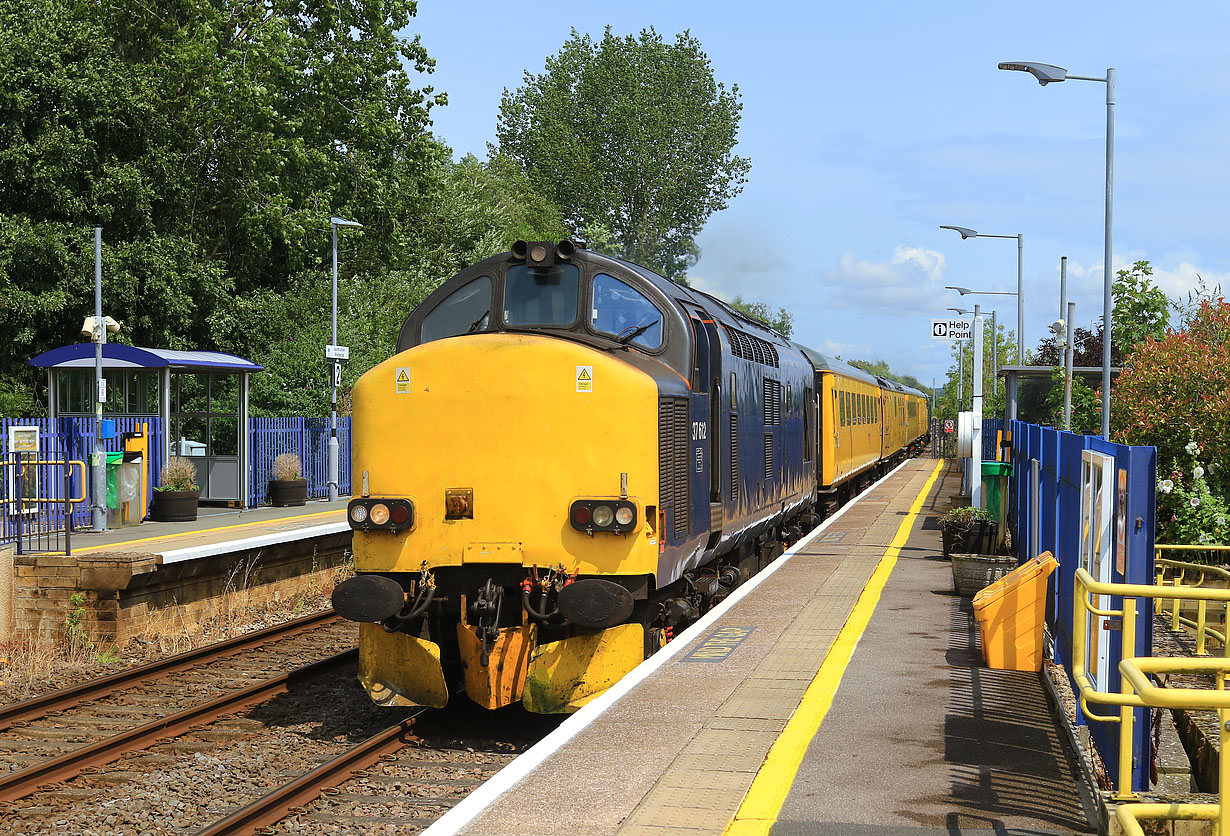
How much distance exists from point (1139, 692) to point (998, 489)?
1221 centimetres

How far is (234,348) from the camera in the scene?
1252 inches

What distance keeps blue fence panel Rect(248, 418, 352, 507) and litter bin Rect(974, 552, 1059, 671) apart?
16577 mm

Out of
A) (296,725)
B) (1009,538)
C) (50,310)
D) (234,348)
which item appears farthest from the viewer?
(234,348)

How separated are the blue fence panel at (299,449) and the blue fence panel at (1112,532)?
1621 centimetres

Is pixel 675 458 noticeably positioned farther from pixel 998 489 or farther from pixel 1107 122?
pixel 1107 122

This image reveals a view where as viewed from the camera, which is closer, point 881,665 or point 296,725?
point 881,665

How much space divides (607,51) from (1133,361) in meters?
51.9

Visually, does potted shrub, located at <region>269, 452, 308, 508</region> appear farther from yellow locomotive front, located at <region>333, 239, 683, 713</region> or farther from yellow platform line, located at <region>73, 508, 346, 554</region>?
yellow locomotive front, located at <region>333, 239, 683, 713</region>

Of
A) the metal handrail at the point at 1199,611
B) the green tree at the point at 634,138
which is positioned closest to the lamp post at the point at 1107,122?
the metal handrail at the point at 1199,611

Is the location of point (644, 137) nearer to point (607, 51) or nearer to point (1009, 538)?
Result: point (607, 51)

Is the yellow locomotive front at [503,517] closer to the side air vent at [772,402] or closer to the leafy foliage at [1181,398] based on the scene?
the side air vent at [772,402]

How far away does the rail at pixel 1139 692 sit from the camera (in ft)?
12.6

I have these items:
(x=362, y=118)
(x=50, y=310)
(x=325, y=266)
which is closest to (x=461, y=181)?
(x=325, y=266)

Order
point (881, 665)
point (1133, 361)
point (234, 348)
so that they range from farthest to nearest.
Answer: point (234, 348) → point (1133, 361) → point (881, 665)
